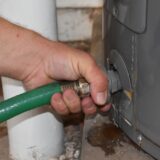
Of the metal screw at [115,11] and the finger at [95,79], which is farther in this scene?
the metal screw at [115,11]

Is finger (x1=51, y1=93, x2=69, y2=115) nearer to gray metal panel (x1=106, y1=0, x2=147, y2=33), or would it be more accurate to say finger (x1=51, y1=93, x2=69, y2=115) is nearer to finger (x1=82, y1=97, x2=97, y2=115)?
finger (x1=82, y1=97, x2=97, y2=115)

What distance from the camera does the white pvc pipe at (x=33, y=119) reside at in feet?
2.88

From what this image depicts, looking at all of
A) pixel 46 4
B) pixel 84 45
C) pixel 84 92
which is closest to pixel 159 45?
pixel 84 92

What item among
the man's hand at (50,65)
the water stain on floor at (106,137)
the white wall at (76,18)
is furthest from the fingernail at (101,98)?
the white wall at (76,18)

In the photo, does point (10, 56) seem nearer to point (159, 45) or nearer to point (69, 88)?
point (69, 88)

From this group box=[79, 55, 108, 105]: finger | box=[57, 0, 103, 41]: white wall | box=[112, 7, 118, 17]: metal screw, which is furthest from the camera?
box=[57, 0, 103, 41]: white wall

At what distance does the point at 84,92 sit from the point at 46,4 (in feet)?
0.74

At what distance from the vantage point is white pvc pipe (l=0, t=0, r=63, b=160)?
0.88m

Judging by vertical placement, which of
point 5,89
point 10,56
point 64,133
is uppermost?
point 10,56

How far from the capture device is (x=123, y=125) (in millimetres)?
948

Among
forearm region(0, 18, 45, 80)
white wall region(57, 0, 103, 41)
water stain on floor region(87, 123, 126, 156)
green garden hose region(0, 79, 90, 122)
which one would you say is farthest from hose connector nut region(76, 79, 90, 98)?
white wall region(57, 0, 103, 41)

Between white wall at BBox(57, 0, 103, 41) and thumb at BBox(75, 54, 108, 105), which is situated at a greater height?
thumb at BBox(75, 54, 108, 105)

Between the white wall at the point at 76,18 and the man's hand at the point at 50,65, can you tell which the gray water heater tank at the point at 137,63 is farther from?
the white wall at the point at 76,18

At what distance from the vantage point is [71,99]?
77cm
